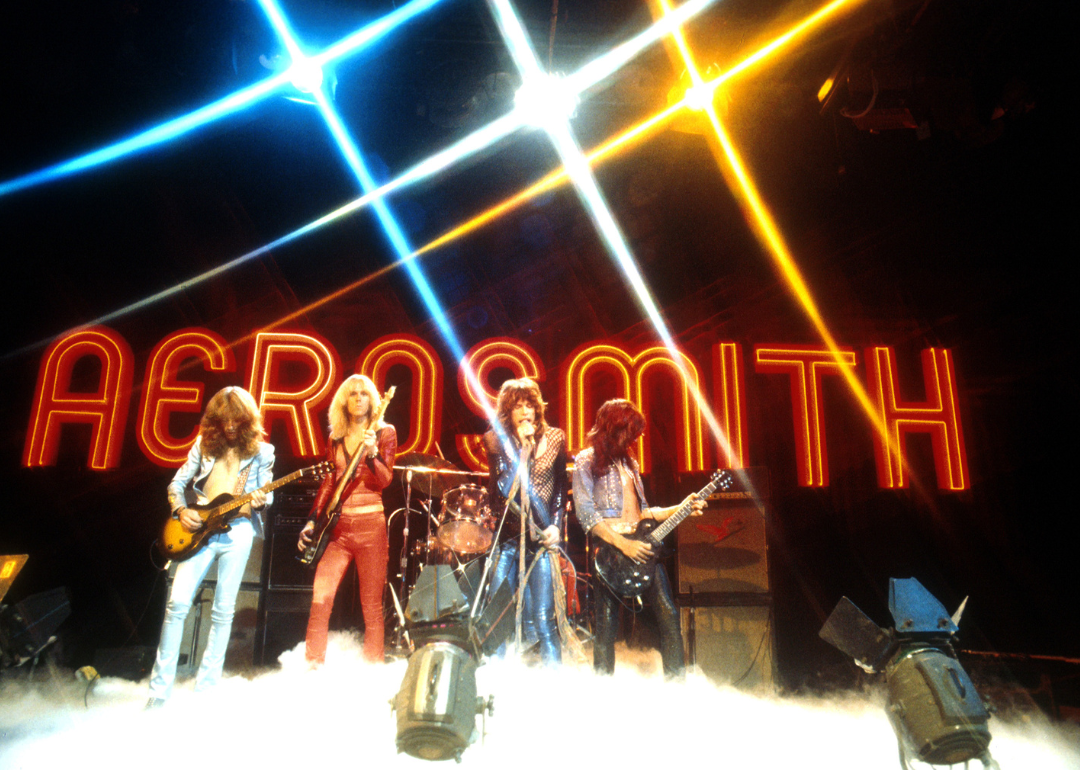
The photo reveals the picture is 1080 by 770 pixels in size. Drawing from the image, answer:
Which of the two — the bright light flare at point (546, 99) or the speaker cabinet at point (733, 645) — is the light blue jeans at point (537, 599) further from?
the bright light flare at point (546, 99)

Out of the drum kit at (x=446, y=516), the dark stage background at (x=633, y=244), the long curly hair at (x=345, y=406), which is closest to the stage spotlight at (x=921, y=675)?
the dark stage background at (x=633, y=244)

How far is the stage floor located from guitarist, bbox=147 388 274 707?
10.8 inches

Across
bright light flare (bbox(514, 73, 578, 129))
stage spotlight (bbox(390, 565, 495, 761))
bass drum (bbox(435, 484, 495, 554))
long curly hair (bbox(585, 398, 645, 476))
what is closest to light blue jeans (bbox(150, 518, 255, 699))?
bass drum (bbox(435, 484, 495, 554))

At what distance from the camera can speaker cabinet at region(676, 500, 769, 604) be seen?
5254mm

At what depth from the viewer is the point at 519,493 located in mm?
3871

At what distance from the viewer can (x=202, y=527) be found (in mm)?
4031

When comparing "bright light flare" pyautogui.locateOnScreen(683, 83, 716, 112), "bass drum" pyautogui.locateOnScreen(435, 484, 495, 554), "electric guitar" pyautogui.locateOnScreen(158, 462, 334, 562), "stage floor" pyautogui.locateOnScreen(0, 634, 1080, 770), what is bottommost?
"stage floor" pyautogui.locateOnScreen(0, 634, 1080, 770)

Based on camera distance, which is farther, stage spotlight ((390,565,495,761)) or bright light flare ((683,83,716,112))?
bright light flare ((683,83,716,112))

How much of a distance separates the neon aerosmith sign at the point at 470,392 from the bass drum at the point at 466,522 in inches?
21.0

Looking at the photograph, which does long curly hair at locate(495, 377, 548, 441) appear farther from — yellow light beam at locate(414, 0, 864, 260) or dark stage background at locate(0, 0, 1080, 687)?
yellow light beam at locate(414, 0, 864, 260)

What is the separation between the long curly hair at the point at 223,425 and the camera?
4301 mm

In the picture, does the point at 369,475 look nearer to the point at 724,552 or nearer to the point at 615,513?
the point at 615,513

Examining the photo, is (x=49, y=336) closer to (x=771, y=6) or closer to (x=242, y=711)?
(x=242, y=711)

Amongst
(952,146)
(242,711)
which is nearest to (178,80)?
(242,711)
